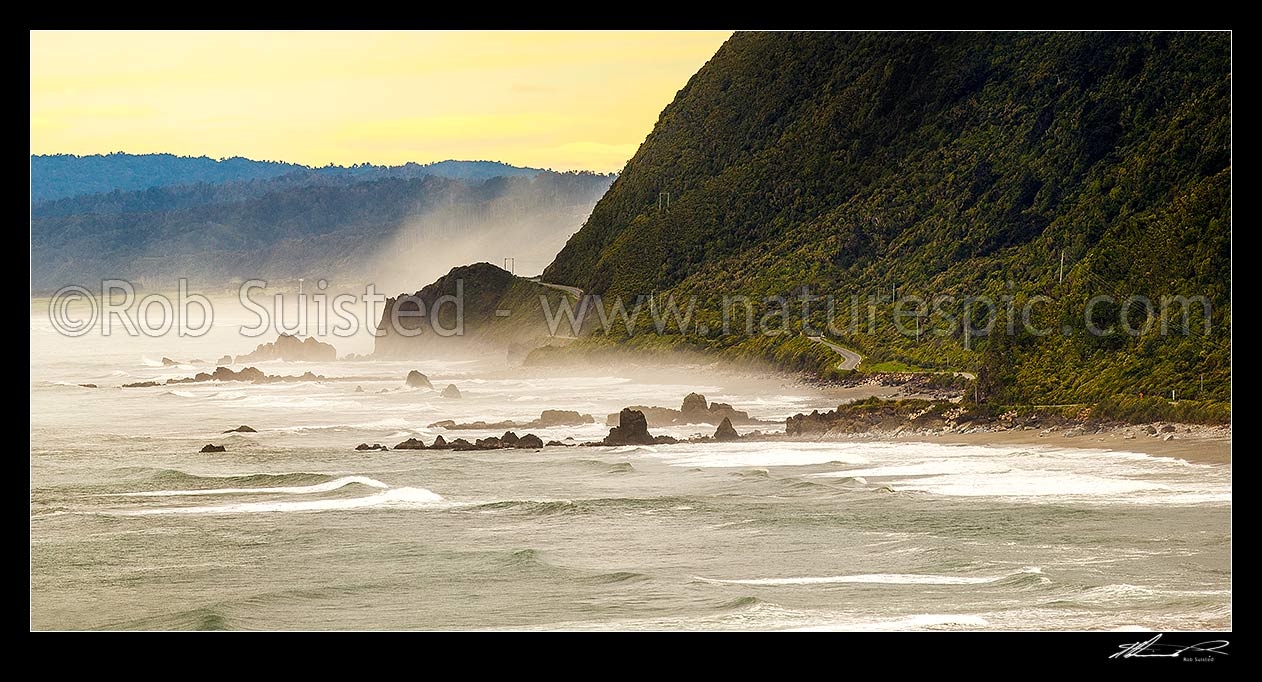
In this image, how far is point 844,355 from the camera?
3650cm

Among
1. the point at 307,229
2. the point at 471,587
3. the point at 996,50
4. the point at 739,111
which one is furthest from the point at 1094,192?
the point at 471,587

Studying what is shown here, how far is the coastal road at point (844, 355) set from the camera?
35.5 meters

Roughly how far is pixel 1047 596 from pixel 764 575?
2.58 m

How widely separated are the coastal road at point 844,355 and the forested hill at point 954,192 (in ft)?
1.60

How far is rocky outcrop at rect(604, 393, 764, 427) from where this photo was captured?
27547mm

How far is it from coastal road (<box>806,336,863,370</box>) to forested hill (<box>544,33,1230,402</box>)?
49 centimetres

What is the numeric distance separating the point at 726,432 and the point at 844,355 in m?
12.0

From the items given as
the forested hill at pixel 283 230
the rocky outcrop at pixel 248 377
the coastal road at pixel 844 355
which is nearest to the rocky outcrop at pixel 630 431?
the forested hill at pixel 283 230

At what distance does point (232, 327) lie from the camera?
38.6 metres

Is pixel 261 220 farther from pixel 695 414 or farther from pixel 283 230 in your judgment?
pixel 695 414

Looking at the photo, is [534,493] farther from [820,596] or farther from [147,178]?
[147,178]

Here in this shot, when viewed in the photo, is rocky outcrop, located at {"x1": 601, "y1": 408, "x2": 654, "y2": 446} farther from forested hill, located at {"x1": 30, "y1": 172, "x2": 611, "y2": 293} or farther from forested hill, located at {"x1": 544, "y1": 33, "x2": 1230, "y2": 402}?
forested hill, located at {"x1": 544, "y1": 33, "x2": 1230, "y2": 402}
